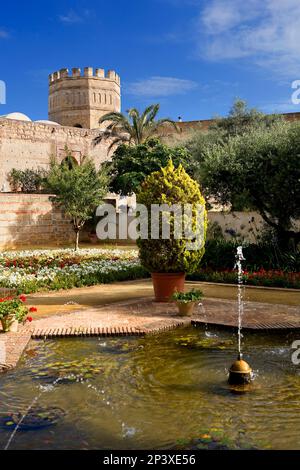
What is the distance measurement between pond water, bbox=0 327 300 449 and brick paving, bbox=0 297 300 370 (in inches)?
8.2

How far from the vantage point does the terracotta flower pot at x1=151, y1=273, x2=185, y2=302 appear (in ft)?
33.6

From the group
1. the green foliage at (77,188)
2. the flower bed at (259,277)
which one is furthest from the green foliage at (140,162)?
the flower bed at (259,277)

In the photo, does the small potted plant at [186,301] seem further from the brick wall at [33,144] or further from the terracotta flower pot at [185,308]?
the brick wall at [33,144]

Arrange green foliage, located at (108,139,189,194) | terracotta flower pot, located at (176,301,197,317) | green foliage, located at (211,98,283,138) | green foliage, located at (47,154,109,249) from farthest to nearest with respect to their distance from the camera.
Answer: green foliage, located at (211,98,283,138), green foliage, located at (108,139,189,194), green foliage, located at (47,154,109,249), terracotta flower pot, located at (176,301,197,317)

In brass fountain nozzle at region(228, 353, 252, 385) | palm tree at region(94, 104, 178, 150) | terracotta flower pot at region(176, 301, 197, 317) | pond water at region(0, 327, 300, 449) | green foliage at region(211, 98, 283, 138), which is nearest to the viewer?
pond water at region(0, 327, 300, 449)

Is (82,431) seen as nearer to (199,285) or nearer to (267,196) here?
(199,285)

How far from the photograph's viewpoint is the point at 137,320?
8648 mm

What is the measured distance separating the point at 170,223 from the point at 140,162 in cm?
1780

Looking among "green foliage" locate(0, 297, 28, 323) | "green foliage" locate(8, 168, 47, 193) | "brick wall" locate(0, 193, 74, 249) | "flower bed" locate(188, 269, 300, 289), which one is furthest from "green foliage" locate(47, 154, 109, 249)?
"green foliage" locate(0, 297, 28, 323)

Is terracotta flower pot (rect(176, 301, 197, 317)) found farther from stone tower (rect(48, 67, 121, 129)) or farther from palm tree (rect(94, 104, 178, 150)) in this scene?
stone tower (rect(48, 67, 121, 129))

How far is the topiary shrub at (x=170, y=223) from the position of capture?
10.0 metres

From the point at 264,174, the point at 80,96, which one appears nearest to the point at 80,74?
the point at 80,96

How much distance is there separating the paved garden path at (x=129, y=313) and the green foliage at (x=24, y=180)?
1940cm

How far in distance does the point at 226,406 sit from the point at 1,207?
64.2ft
